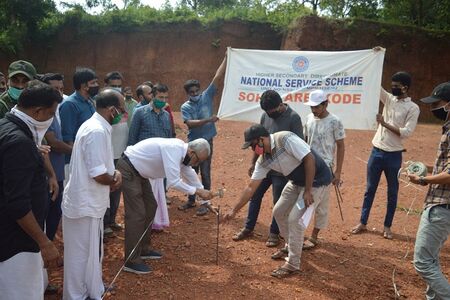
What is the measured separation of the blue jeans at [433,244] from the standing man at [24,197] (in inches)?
112

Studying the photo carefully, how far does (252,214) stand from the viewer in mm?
5480

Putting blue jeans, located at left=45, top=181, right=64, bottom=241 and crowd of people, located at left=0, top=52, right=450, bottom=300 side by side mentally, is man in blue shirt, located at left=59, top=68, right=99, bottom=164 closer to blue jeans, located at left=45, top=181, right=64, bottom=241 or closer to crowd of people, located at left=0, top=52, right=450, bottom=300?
crowd of people, located at left=0, top=52, right=450, bottom=300

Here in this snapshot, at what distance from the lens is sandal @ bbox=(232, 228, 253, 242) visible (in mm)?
5438

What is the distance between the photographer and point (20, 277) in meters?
2.56

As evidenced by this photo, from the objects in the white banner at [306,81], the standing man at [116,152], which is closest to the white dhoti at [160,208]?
the standing man at [116,152]

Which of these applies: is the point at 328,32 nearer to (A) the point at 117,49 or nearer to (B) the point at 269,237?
(A) the point at 117,49

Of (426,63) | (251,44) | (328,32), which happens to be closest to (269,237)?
(328,32)

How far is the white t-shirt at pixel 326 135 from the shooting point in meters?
5.11

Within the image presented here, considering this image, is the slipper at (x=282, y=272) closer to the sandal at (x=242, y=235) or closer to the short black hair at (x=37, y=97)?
the sandal at (x=242, y=235)

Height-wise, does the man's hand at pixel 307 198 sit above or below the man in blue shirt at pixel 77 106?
below

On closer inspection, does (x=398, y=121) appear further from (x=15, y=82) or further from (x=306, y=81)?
(x=15, y=82)

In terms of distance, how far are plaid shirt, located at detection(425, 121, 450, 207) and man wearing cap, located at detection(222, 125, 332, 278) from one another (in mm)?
1136

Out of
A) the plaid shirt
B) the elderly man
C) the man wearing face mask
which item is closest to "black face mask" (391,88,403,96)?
the man wearing face mask

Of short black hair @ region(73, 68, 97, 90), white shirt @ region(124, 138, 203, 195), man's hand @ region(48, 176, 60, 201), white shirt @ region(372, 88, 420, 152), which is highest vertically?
short black hair @ region(73, 68, 97, 90)
